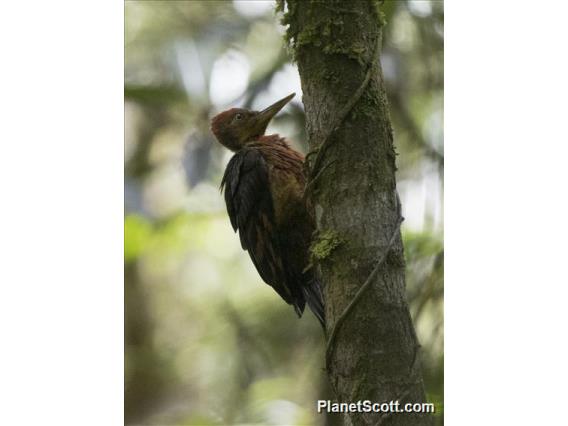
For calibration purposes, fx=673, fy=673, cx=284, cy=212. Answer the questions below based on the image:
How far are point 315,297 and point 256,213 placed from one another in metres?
0.52

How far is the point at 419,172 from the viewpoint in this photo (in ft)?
10.0

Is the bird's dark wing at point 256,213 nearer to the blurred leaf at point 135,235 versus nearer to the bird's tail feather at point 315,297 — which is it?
the bird's tail feather at point 315,297

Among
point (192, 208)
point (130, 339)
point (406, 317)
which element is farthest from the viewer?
point (192, 208)

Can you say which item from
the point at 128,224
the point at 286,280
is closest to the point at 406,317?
the point at 286,280

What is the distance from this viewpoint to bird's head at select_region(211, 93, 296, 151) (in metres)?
3.54

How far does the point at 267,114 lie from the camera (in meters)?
3.58

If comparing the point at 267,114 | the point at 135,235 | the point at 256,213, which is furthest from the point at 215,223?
the point at 267,114

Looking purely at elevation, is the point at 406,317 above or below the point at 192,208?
below

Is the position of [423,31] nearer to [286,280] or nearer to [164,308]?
[286,280]

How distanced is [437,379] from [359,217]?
3.11ft

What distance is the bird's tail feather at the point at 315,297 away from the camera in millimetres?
3199

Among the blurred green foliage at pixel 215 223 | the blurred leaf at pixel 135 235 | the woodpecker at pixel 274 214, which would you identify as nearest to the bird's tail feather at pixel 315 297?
the woodpecker at pixel 274 214

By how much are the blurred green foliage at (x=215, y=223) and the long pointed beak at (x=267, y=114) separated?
4 cm

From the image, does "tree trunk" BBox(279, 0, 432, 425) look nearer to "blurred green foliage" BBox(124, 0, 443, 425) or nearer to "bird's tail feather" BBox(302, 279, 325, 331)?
"blurred green foliage" BBox(124, 0, 443, 425)
